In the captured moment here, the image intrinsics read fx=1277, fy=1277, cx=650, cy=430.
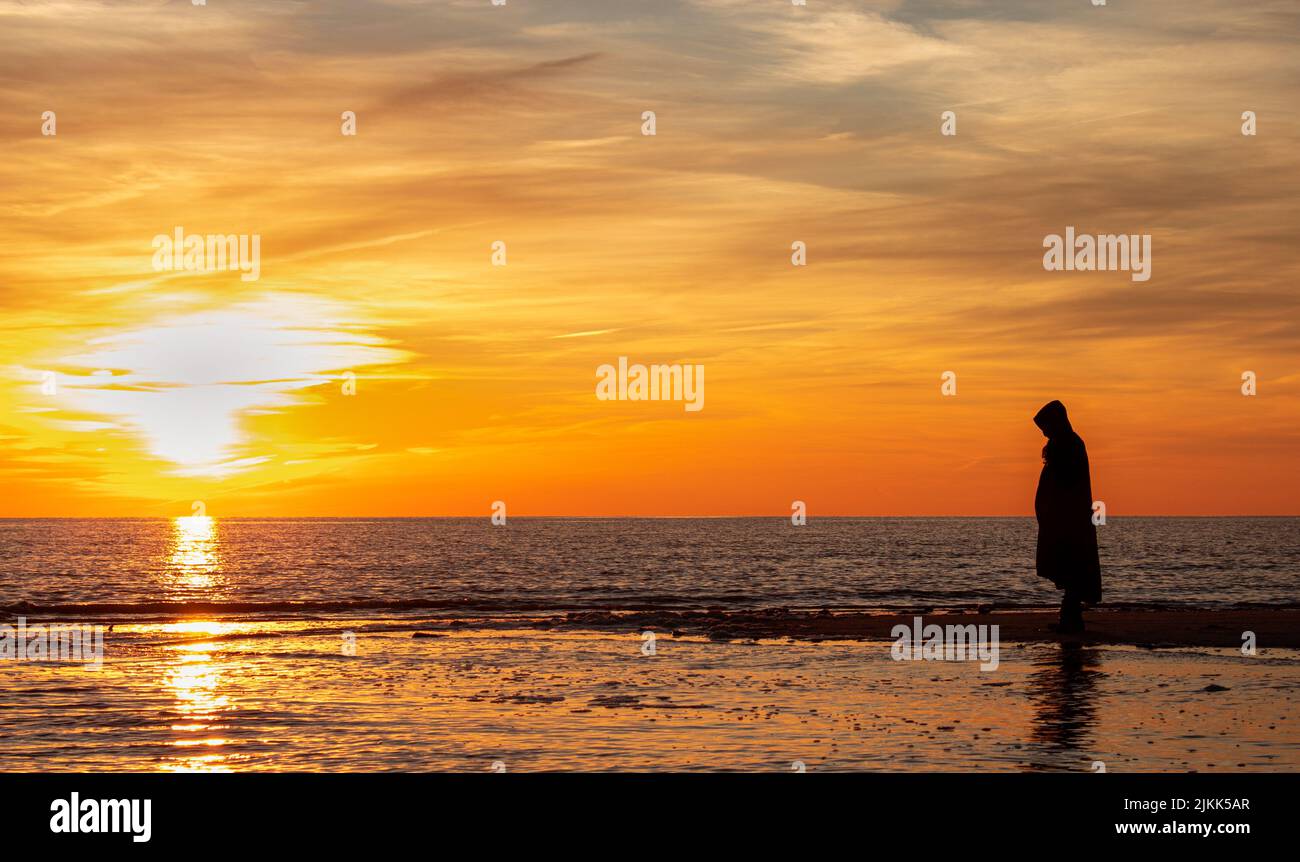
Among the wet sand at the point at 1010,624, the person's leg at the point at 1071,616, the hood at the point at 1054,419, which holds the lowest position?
the wet sand at the point at 1010,624

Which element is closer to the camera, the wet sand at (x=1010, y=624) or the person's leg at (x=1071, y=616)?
the wet sand at (x=1010, y=624)

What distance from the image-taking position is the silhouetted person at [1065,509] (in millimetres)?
22906

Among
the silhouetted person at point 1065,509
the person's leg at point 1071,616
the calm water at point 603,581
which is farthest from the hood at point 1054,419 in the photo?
the calm water at point 603,581

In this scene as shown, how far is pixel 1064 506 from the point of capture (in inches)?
915

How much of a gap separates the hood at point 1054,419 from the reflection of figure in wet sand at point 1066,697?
390 centimetres

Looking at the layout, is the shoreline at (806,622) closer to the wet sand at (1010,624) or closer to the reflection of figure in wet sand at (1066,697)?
the wet sand at (1010,624)

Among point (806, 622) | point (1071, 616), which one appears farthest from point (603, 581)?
point (1071, 616)

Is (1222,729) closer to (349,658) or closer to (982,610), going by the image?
(349,658)

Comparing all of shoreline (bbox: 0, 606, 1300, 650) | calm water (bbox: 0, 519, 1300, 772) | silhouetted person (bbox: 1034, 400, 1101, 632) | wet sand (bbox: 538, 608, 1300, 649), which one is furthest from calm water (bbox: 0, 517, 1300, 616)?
silhouetted person (bbox: 1034, 400, 1101, 632)

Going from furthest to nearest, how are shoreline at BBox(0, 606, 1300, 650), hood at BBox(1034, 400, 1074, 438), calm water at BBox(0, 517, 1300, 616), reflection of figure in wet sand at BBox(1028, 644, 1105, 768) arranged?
calm water at BBox(0, 517, 1300, 616) → shoreline at BBox(0, 606, 1300, 650) → hood at BBox(1034, 400, 1074, 438) → reflection of figure in wet sand at BBox(1028, 644, 1105, 768)

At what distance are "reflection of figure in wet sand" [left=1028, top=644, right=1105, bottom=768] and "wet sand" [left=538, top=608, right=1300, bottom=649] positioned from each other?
2507 millimetres

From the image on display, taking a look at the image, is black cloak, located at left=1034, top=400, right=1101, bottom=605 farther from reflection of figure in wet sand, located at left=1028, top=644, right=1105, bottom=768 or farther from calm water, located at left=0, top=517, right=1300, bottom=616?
calm water, located at left=0, top=517, right=1300, bottom=616

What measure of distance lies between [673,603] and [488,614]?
11246mm

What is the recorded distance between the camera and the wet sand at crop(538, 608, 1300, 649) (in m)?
24.5
